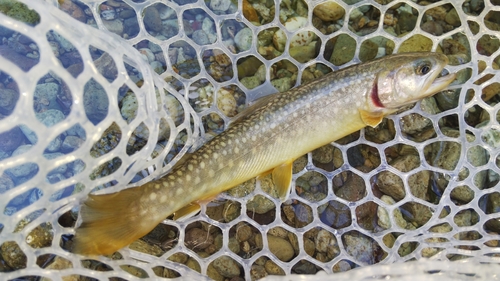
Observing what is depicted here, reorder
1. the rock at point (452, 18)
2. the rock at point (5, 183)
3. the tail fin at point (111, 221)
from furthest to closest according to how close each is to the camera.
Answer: the rock at point (452, 18) → the rock at point (5, 183) → the tail fin at point (111, 221)

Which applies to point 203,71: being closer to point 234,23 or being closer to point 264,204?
point 234,23

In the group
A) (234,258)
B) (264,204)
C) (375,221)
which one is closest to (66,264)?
(234,258)

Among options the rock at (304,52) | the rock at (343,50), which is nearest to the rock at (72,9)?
the rock at (304,52)

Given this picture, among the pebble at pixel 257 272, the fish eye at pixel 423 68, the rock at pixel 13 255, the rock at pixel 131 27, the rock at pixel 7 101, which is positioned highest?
the fish eye at pixel 423 68

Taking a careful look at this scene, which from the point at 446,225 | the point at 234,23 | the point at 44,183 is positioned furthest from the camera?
the point at 234,23

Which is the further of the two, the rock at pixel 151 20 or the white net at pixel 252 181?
the rock at pixel 151 20

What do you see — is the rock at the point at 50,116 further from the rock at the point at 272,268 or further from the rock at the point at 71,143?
the rock at the point at 272,268

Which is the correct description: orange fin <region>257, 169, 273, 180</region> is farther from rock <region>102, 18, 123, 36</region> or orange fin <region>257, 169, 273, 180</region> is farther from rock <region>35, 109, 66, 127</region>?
rock <region>102, 18, 123, 36</region>

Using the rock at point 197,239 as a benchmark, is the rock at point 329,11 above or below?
above

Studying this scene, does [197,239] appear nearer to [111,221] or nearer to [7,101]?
[111,221]
